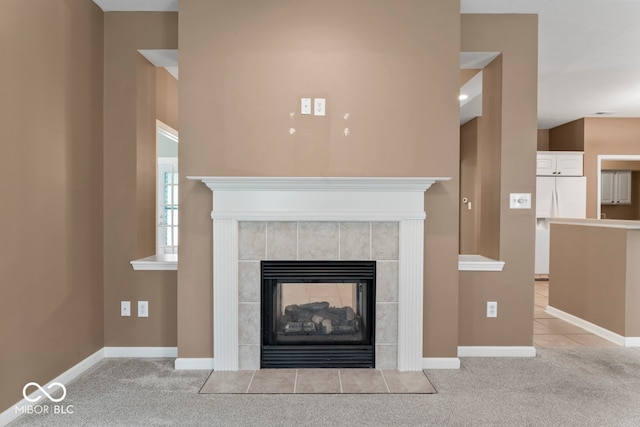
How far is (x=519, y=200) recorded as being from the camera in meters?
3.14

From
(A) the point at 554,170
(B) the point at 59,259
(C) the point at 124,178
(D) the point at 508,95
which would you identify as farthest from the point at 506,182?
(A) the point at 554,170

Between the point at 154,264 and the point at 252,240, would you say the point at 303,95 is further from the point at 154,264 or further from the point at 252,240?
the point at 154,264

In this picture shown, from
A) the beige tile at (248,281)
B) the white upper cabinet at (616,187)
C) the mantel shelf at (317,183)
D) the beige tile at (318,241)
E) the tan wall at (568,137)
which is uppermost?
the tan wall at (568,137)

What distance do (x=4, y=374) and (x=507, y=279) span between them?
11.0 feet

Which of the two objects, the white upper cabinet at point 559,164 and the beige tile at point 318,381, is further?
the white upper cabinet at point 559,164

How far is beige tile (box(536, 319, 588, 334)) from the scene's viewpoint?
3.80m

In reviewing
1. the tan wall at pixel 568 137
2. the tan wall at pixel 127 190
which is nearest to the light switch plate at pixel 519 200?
the tan wall at pixel 127 190

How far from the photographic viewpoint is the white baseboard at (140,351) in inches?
120

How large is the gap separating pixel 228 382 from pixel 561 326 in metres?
3.33

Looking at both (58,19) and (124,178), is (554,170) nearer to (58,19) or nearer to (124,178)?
(124,178)

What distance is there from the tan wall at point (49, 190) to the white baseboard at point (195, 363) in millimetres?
676

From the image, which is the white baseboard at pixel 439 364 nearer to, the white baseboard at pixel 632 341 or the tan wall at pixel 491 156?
the tan wall at pixel 491 156

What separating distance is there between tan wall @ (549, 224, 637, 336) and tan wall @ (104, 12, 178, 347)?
379 centimetres

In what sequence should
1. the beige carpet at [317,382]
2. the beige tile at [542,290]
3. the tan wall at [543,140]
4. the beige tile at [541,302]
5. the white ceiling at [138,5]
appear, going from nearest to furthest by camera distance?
the beige carpet at [317,382], the white ceiling at [138,5], the beige tile at [541,302], the beige tile at [542,290], the tan wall at [543,140]
